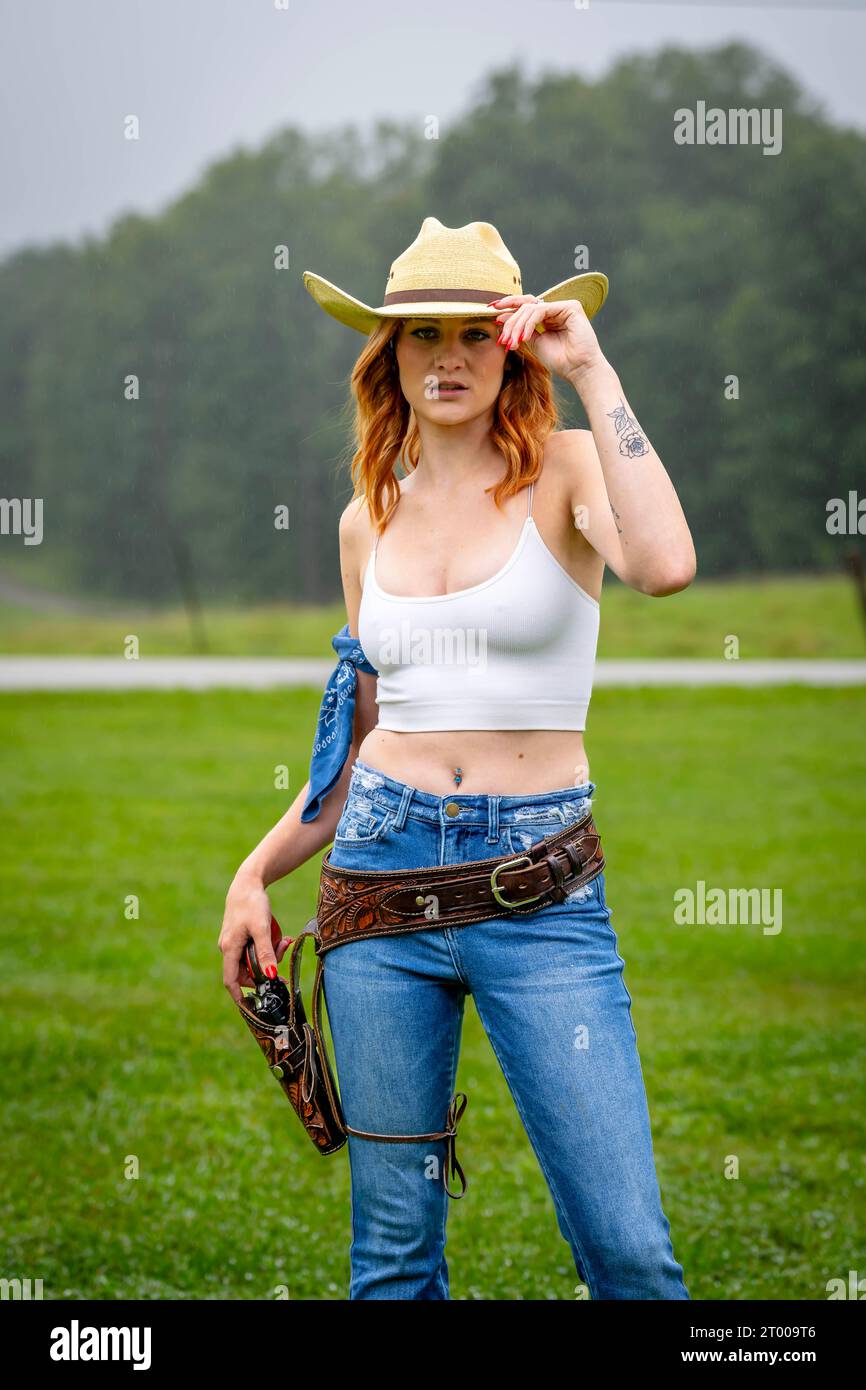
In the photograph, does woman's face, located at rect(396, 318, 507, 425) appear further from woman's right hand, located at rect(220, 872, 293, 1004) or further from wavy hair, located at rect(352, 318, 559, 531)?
woman's right hand, located at rect(220, 872, 293, 1004)

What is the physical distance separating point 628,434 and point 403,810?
67 centimetres

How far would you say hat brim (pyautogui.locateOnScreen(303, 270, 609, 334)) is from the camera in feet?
8.09

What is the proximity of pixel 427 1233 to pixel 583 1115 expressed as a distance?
356 millimetres

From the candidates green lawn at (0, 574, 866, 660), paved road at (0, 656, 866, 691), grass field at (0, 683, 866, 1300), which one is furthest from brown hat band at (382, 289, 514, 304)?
green lawn at (0, 574, 866, 660)

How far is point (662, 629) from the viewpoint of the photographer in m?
24.7

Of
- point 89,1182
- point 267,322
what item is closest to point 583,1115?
point 89,1182

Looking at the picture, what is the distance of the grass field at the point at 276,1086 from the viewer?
13.9 ft

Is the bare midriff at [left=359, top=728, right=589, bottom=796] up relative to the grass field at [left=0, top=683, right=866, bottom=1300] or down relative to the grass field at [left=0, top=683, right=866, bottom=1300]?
up

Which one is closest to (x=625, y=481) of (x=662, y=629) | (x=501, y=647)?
(x=501, y=647)

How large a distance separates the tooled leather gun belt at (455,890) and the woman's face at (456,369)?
69cm

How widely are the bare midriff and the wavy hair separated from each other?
1.23ft

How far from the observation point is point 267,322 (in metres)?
37.2

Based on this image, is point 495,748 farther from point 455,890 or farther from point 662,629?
point 662,629
